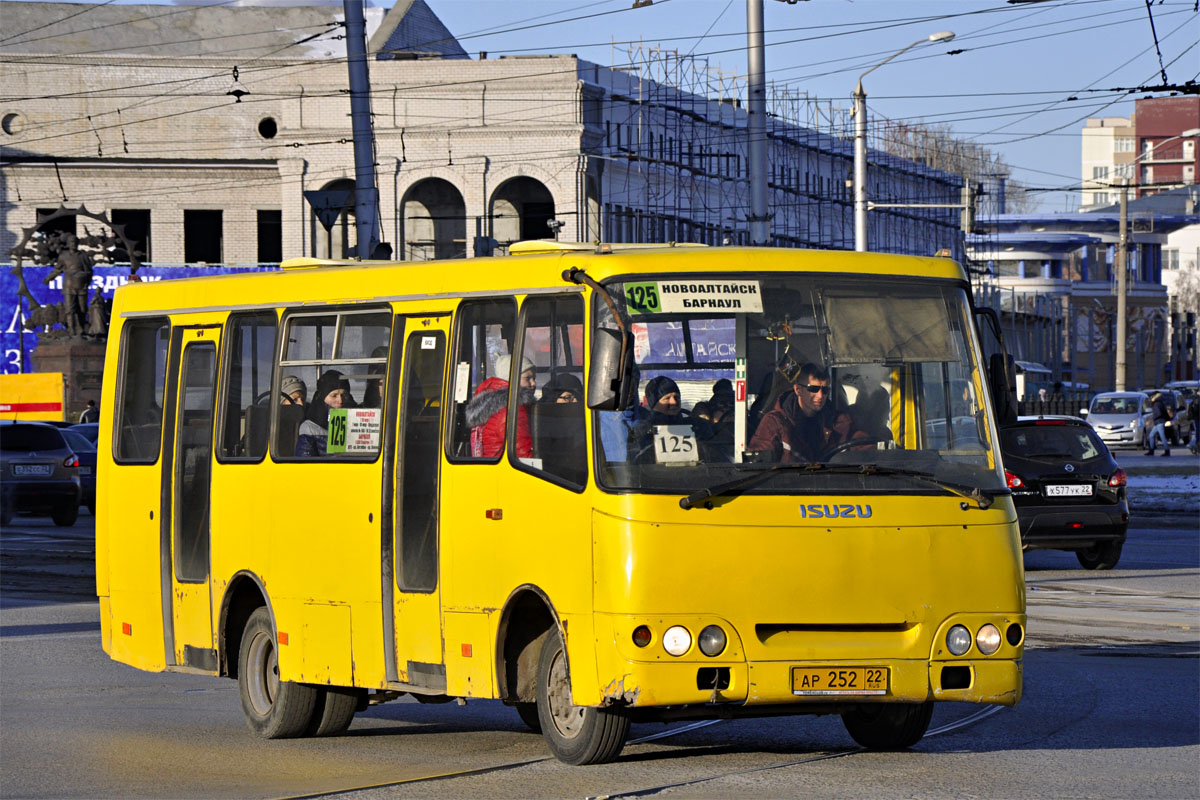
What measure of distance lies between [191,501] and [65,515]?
2019 cm

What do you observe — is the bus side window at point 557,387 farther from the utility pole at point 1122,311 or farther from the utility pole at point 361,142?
the utility pole at point 1122,311

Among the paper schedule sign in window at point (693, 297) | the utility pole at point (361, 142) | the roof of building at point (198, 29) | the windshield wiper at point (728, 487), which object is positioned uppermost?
the roof of building at point (198, 29)

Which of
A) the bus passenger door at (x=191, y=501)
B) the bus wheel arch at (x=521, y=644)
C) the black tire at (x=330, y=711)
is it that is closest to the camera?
the bus wheel arch at (x=521, y=644)

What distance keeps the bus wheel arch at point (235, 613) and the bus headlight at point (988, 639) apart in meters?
4.00

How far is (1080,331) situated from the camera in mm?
116062

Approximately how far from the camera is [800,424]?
8.55m

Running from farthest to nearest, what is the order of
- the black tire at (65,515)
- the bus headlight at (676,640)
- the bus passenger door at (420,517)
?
1. the black tire at (65,515)
2. the bus passenger door at (420,517)
3. the bus headlight at (676,640)

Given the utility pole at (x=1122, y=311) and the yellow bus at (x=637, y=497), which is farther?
the utility pole at (x=1122, y=311)

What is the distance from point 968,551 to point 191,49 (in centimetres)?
6639

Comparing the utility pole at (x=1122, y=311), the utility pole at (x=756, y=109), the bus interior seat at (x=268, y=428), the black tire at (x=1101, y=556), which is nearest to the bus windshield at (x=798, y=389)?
the bus interior seat at (x=268, y=428)

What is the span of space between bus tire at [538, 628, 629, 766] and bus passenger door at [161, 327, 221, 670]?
8.89 feet

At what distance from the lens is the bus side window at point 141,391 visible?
11.6 meters

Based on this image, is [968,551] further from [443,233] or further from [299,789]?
[443,233]

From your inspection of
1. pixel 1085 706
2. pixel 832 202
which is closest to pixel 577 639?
pixel 1085 706
